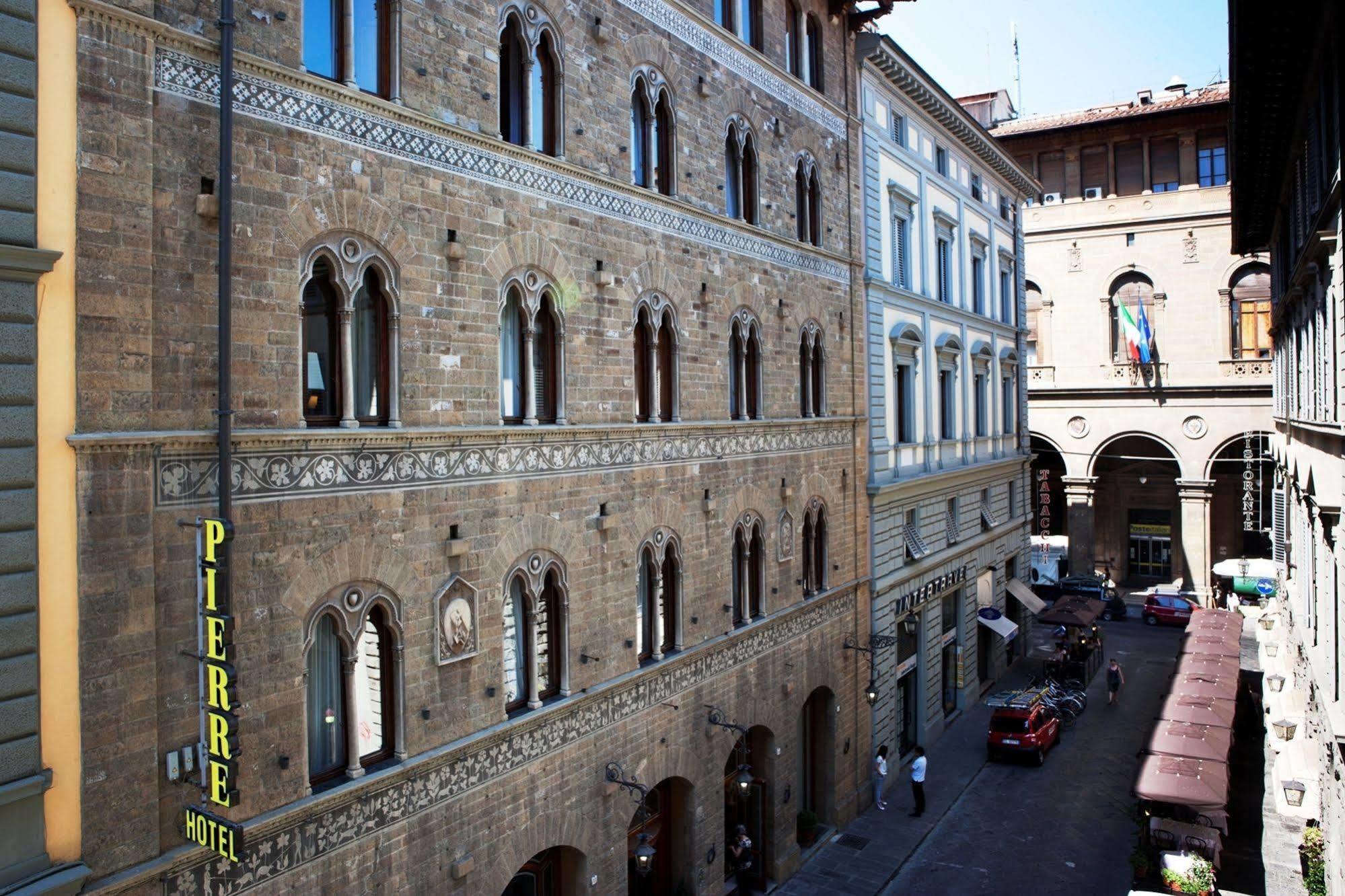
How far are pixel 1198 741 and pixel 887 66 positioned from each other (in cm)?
1640

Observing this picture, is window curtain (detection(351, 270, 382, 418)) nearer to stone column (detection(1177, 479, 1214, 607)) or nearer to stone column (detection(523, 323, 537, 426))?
stone column (detection(523, 323, 537, 426))

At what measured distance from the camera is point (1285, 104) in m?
20.9

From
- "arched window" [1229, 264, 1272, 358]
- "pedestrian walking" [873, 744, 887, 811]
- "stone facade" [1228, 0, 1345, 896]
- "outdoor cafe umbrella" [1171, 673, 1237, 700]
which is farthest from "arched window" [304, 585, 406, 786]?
"arched window" [1229, 264, 1272, 358]

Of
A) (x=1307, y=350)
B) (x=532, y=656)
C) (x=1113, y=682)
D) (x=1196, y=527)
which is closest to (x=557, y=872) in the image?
(x=532, y=656)

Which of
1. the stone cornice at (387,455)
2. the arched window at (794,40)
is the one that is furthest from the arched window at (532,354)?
the arched window at (794,40)

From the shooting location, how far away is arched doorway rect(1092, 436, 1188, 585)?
169 ft

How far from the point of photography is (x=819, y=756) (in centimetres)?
2162

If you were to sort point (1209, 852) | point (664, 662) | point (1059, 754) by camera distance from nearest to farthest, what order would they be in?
point (664, 662) → point (1209, 852) → point (1059, 754)

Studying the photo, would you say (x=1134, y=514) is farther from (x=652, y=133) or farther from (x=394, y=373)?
(x=394, y=373)

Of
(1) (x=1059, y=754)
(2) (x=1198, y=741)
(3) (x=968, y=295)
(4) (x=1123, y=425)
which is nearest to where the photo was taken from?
(2) (x=1198, y=741)

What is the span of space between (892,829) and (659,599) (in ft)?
31.4

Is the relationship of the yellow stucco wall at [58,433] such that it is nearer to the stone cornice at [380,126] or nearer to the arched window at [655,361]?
the stone cornice at [380,126]

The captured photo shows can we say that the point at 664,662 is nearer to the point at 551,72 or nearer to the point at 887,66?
the point at 551,72

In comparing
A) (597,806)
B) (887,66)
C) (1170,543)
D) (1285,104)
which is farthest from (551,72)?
(1170,543)
